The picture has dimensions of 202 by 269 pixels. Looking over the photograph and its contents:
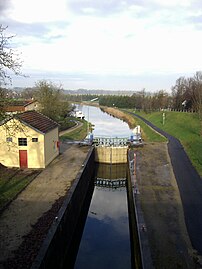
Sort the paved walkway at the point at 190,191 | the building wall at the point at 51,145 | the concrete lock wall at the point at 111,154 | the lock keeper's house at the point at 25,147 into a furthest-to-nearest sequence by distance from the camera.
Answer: the concrete lock wall at the point at 111,154, the building wall at the point at 51,145, the lock keeper's house at the point at 25,147, the paved walkway at the point at 190,191

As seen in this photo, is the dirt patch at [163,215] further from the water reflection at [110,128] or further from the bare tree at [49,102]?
the water reflection at [110,128]

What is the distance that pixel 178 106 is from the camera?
62656mm

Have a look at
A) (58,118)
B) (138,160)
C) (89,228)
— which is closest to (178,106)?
(58,118)

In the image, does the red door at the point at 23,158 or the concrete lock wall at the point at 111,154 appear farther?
the concrete lock wall at the point at 111,154

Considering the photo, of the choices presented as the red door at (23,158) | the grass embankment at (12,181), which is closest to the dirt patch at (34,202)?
the grass embankment at (12,181)

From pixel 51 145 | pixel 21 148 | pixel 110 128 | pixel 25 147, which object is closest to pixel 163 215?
pixel 25 147

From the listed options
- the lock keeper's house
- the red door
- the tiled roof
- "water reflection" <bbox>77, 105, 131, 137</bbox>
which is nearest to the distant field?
"water reflection" <bbox>77, 105, 131, 137</bbox>

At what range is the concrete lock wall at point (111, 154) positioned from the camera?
27.3m

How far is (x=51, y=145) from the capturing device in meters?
21.5

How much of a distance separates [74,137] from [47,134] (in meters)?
14.5

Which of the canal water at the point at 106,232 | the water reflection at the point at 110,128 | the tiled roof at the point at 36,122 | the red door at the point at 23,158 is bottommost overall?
the canal water at the point at 106,232

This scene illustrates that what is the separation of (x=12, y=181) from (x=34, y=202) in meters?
3.57

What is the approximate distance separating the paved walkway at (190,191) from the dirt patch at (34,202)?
604cm

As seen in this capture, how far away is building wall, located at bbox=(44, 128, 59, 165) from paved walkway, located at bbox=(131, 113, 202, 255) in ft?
30.3
